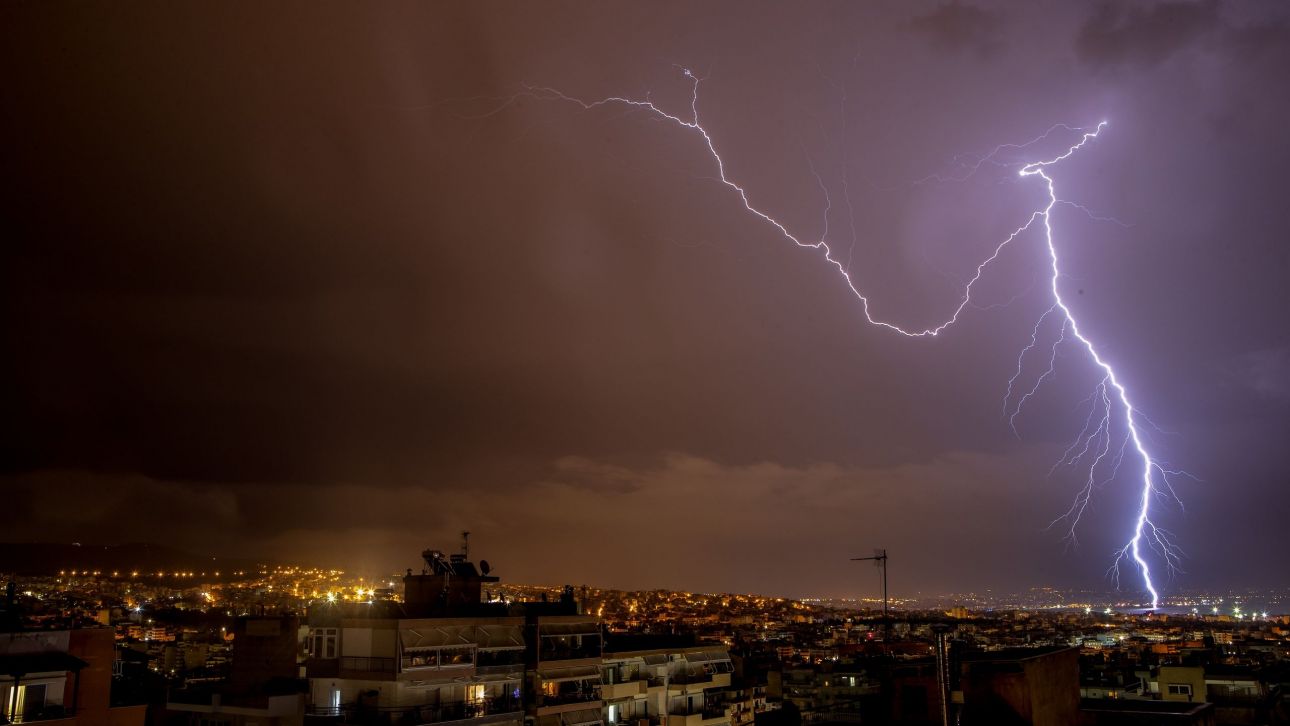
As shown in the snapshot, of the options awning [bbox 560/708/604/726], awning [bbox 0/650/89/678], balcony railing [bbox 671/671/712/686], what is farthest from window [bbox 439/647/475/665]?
balcony railing [bbox 671/671/712/686]

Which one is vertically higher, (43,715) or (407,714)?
(43,715)

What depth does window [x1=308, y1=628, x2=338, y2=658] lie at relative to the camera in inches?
936

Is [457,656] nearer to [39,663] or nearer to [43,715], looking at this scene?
[43,715]

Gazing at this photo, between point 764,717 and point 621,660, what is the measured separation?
12.5m

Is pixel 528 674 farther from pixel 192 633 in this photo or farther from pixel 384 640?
pixel 192 633

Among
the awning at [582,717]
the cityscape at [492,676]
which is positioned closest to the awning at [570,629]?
the cityscape at [492,676]

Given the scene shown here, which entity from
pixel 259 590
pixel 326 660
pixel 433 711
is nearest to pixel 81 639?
pixel 326 660

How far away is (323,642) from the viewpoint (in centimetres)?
2391

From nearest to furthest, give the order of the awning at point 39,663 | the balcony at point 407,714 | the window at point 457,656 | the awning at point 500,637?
Result: the awning at point 39,663
the balcony at point 407,714
the window at point 457,656
the awning at point 500,637

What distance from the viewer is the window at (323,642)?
23.8m

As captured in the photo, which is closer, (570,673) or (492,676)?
(492,676)

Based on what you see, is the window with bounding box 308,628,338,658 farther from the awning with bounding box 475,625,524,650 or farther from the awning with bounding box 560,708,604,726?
the awning with bounding box 560,708,604,726

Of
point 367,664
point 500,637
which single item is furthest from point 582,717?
point 367,664

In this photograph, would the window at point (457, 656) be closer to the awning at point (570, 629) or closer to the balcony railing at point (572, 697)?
the awning at point (570, 629)
